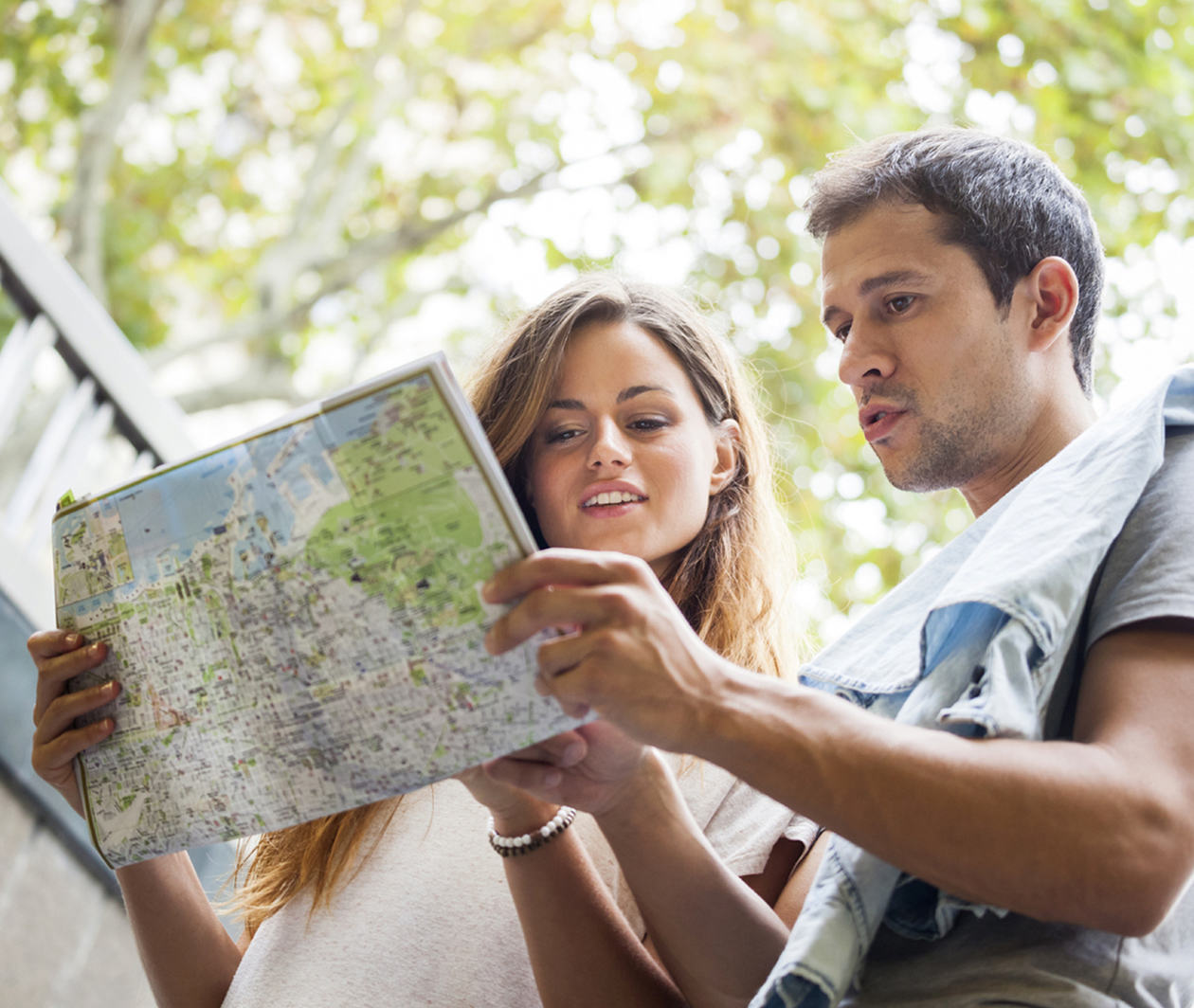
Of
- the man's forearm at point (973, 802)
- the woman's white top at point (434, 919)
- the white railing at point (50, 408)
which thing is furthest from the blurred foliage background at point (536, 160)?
the man's forearm at point (973, 802)

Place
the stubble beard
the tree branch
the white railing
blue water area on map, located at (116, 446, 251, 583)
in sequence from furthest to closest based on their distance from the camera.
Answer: the tree branch
the white railing
the stubble beard
blue water area on map, located at (116, 446, 251, 583)

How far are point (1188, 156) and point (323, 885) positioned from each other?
4.04 m

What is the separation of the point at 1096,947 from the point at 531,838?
518 mm

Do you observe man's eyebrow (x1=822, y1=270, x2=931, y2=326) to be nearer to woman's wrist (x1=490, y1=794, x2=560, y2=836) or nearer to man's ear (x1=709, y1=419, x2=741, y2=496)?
man's ear (x1=709, y1=419, x2=741, y2=496)

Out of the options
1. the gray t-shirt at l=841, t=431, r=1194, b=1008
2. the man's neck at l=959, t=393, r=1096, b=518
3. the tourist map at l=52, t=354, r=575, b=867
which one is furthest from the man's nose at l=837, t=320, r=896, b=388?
the tourist map at l=52, t=354, r=575, b=867

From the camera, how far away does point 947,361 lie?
1.35 m

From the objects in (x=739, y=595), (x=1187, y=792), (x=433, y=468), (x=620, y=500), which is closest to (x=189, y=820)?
(x=433, y=468)

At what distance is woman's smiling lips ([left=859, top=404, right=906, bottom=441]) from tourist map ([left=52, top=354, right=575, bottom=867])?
2.22ft

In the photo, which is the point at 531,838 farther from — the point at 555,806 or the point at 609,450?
the point at 609,450

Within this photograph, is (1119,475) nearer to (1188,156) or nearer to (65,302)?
(65,302)

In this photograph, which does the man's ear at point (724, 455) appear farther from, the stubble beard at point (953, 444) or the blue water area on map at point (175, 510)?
the blue water area on map at point (175, 510)

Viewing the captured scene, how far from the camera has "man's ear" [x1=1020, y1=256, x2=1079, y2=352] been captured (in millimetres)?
1419

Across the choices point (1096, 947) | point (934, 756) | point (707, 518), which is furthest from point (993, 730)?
point (707, 518)

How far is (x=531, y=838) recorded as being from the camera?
3.66ft
